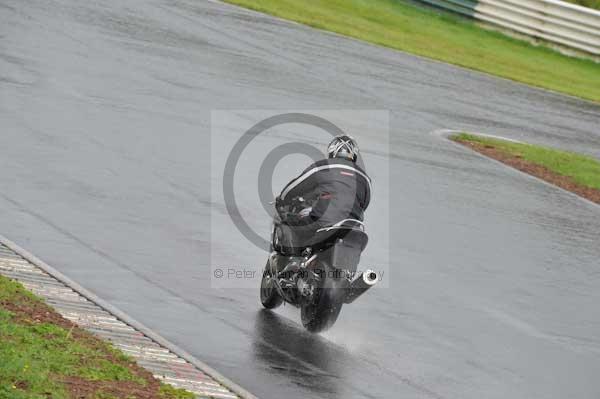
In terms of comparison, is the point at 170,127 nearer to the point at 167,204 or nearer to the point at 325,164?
the point at 167,204

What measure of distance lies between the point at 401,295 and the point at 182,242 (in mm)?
2407

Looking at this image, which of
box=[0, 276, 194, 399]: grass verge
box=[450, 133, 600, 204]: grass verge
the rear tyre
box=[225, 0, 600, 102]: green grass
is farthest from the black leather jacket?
box=[225, 0, 600, 102]: green grass

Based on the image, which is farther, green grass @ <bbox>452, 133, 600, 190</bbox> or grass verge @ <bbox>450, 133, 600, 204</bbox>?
green grass @ <bbox>452, 133, 600, 190</bbox>

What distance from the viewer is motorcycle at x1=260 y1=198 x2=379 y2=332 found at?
11375mm

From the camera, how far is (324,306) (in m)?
11.4

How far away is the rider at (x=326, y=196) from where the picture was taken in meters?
11.7

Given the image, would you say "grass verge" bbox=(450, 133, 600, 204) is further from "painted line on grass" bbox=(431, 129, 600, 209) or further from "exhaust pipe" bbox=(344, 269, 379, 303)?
"exhaust pipe" bbox=(344, 269, 379, 303)

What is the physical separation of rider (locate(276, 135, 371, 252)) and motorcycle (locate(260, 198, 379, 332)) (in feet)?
0.19

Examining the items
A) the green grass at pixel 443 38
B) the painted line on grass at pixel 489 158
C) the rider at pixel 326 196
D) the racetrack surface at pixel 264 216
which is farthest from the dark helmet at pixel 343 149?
the green grass at pixel 443 38

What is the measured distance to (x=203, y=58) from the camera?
24.9m

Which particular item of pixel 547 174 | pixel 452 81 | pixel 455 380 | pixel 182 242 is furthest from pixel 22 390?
pixel 452 81

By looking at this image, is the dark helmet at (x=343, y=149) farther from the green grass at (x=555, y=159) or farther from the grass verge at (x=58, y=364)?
the green grass at (x=555, y=159)

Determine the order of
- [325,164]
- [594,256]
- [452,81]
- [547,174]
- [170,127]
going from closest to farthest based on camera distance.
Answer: [325,164]
[594,256]
[170,127]
[547,174]
[452,81]

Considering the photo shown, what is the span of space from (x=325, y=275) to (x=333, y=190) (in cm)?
84
